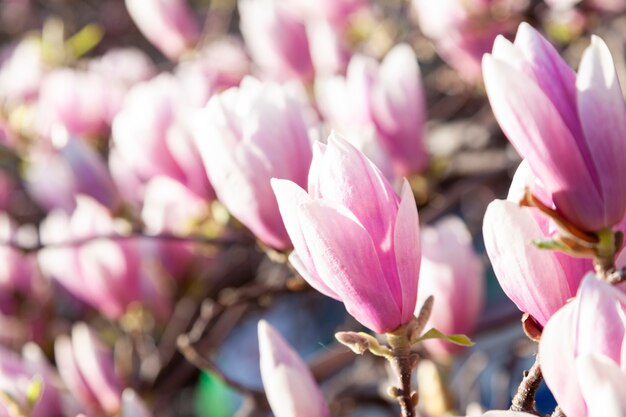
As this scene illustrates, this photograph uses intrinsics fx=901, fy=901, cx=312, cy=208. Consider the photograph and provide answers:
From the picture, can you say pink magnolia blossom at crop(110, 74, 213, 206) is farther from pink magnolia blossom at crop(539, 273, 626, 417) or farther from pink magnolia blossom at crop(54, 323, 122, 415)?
pink magnolia blossom at crop(539, 273, 626, 417)

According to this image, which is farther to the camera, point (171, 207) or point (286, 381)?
point (171, 207)

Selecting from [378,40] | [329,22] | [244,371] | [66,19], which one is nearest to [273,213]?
[329,22]

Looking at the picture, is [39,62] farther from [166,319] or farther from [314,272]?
[314,272]

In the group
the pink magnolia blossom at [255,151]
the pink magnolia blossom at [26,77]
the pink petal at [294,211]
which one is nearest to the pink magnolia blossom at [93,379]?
the pink magnolia blossom at [255,151]

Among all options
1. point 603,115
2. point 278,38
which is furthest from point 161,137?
point 603,115

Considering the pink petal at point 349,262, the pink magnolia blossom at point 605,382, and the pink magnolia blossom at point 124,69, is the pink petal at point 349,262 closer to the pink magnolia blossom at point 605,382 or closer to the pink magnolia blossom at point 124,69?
the pink magnolia blossom at point 605,382

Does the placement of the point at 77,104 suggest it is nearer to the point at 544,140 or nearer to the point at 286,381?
the point at 286,381

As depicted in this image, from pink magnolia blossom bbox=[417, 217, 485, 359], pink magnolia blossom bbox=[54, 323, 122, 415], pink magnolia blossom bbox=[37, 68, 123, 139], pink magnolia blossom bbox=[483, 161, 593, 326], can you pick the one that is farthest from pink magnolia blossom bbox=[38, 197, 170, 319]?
pink magnolia blossom bbox=[483, 161, 593, 326]
